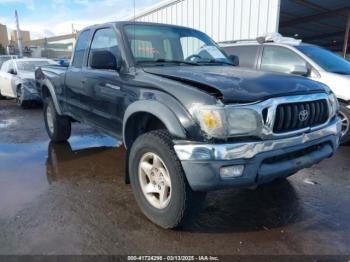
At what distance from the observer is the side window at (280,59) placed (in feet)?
19.5

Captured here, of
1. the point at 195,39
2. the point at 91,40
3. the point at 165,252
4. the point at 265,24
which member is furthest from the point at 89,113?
the point at 265,24

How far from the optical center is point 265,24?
8570mm

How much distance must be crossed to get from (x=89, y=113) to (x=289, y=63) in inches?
147

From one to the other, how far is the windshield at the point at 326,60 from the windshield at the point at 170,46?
2.29 meters

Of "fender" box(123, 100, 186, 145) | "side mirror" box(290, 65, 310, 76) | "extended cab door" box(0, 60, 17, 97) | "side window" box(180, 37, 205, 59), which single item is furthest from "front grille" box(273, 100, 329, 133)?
"extended cab door" box(0, 60, 17, 97)

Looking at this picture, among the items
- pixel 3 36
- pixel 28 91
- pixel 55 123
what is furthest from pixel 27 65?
Result: pixel 3 36

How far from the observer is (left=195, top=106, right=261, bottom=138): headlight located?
255 centimetres

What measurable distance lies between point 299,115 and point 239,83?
1.98 ft

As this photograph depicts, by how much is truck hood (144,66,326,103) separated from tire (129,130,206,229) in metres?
0.56

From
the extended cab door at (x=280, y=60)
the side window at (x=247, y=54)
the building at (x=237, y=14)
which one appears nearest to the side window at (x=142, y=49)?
the extended cab door at (x=280, y=60)

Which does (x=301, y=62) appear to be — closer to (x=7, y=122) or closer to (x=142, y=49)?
(x=142, y=49)

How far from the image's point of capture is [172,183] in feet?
9.00

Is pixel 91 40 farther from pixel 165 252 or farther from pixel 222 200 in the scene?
pixel 165 252

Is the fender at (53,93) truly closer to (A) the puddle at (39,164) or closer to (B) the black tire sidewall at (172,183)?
(A) the puddle at (39,164)
